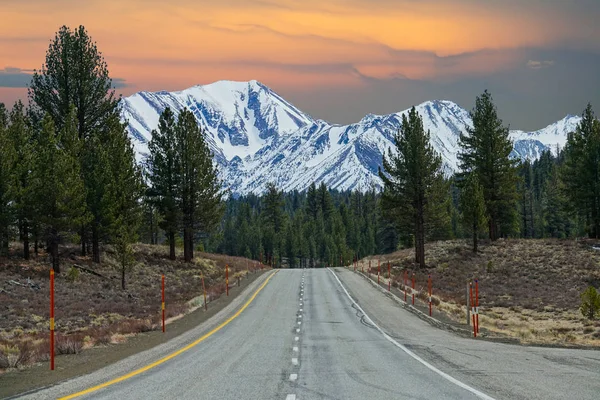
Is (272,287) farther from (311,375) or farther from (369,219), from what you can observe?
(369,219)

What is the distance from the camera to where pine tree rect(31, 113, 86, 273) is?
36.0 metres

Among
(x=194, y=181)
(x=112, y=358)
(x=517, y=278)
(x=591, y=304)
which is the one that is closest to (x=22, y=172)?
(x=194, y=181)

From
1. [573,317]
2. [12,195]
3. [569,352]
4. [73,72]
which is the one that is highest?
[73,72]

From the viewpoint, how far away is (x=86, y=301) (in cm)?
3114

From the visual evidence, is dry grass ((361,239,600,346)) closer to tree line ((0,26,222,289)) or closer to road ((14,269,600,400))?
A: road ((14,269,600,400))

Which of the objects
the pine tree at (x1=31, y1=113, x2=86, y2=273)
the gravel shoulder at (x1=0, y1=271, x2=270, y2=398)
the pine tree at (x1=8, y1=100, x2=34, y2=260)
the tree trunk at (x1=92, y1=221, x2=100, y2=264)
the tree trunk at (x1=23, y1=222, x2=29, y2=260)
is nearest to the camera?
the gravel shoulder at (x1=0, y1=271, x2=270, y2=398)

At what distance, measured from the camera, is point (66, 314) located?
2700 centimetres

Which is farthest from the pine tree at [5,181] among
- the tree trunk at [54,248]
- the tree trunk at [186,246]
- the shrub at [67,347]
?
the shrub at [67,347]

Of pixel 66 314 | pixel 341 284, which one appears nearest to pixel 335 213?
pixel 341 284

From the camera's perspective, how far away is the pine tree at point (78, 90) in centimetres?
4331

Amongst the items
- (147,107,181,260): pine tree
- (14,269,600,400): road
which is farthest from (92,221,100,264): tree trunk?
(14,269,600,400): road

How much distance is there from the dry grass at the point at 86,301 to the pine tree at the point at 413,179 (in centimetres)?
1712

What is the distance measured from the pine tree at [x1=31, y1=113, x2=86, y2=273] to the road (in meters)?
17.8

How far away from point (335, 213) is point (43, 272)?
100829 mm
